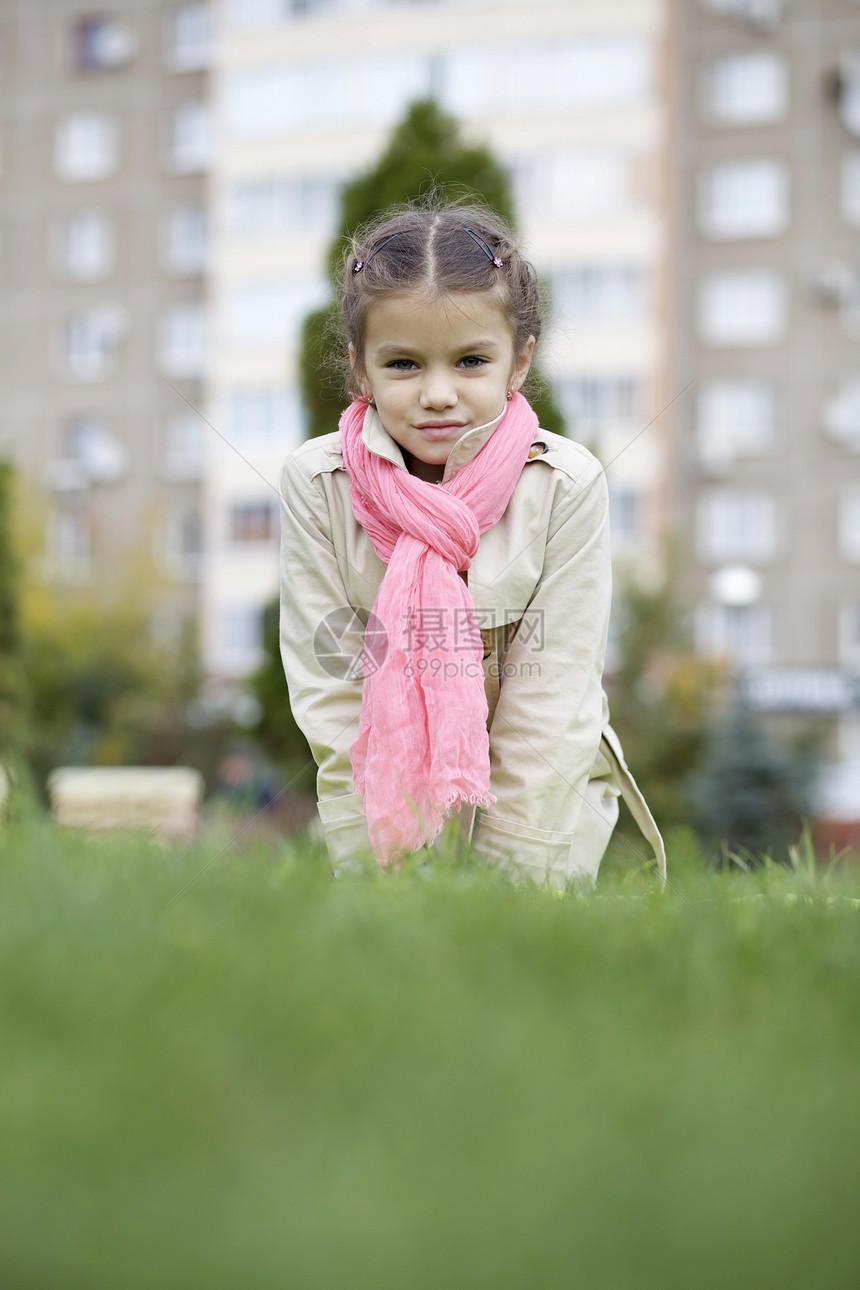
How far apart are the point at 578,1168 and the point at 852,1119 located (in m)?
0.32

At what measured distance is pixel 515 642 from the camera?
304 cm

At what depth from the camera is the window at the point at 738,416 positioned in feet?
98.2

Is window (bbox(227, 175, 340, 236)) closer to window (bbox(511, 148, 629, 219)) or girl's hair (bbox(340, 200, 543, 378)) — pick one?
window (bbox(511, 148, 629, 219))

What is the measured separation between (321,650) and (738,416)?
28.6 m

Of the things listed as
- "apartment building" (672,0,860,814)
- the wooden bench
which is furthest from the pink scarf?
"apartment building" (672,0,860,814)

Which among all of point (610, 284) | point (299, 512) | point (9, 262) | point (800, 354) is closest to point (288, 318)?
point (610, 284)

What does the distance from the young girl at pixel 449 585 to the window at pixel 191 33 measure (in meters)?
33.2

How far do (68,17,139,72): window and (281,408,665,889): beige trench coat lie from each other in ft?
112

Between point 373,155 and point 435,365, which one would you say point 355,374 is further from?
point 373,155

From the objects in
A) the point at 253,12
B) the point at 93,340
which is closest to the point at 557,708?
the point at 253,12

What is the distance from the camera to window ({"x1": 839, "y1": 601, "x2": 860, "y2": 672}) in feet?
96.3

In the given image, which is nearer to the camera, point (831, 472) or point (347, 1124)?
point (347, 1124)

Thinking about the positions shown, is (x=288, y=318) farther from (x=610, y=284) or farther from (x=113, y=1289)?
(x=113, y=1289)

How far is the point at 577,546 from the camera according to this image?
3.02 m
